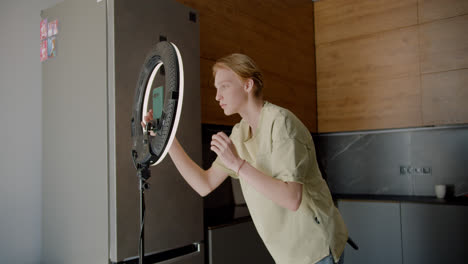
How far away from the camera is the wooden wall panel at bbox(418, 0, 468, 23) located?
2658mm

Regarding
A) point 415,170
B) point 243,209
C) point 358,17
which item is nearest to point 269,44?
point 358,17

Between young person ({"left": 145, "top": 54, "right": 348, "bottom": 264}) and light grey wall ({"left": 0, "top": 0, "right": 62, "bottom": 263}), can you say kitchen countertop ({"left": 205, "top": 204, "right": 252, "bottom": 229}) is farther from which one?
light grey wall ({"left": 0, "top": 0, "right": 62, "bottom": 263})

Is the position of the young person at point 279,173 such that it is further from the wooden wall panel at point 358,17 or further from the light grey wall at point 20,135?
the wooden wall panel at point 358,17

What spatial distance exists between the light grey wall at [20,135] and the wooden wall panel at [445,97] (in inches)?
94.4

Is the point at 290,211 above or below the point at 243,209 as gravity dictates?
above

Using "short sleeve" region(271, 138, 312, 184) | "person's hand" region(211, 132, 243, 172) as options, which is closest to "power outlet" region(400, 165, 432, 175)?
"short sleeve" region(271, 138, 312, 184)

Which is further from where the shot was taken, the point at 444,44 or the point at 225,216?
the point at 444,44

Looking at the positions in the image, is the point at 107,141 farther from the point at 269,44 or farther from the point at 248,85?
the point at 269,44

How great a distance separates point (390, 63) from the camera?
293cm

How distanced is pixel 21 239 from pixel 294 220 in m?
1.41

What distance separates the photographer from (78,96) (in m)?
1.67

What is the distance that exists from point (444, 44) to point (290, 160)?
7.07 ft

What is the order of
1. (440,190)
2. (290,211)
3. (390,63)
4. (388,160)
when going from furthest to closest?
(388,160) → (390,63) → (440,190) → (290,211)

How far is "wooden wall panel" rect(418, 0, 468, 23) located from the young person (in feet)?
6.66
